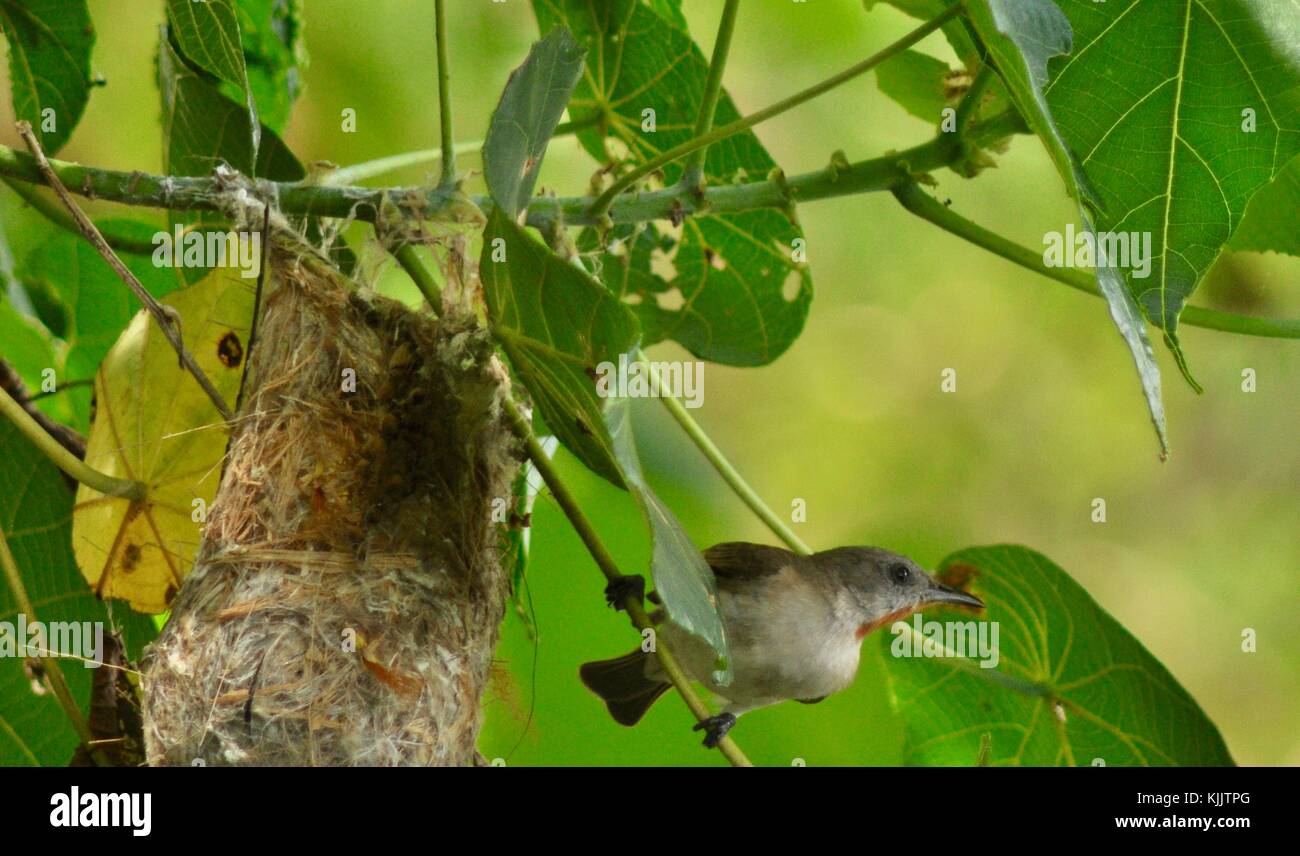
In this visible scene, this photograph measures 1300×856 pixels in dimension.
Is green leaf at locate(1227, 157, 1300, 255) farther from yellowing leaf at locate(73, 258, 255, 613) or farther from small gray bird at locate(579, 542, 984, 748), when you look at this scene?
yellowing leaf at locate(73, 258, 255, 613)

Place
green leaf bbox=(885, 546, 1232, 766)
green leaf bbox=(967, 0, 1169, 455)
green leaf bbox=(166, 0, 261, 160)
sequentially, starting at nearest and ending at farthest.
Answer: green leaf bbox=(967, 0, 1169, 455) < green leaf bbox=(166, 0, 261, 160) < green leaf bbox=(885, 546, 1232, 766)

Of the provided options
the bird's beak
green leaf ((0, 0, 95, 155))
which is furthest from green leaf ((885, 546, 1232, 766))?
green leaf ((0, 0, 95, 155))

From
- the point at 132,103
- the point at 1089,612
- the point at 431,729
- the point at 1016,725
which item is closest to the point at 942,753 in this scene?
the point at 1016,725

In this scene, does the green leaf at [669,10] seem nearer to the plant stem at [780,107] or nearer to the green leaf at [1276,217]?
the plant stem at [780,107]

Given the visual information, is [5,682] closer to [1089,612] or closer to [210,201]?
[210,201]

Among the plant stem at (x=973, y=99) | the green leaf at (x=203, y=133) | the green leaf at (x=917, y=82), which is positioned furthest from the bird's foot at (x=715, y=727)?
the green leaf at (x=917, y=82)

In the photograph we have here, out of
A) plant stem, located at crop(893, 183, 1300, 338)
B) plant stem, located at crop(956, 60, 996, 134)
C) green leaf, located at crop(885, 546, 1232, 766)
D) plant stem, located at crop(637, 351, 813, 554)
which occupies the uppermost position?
plant stem, located at crop(956, 60, 996, 134)
